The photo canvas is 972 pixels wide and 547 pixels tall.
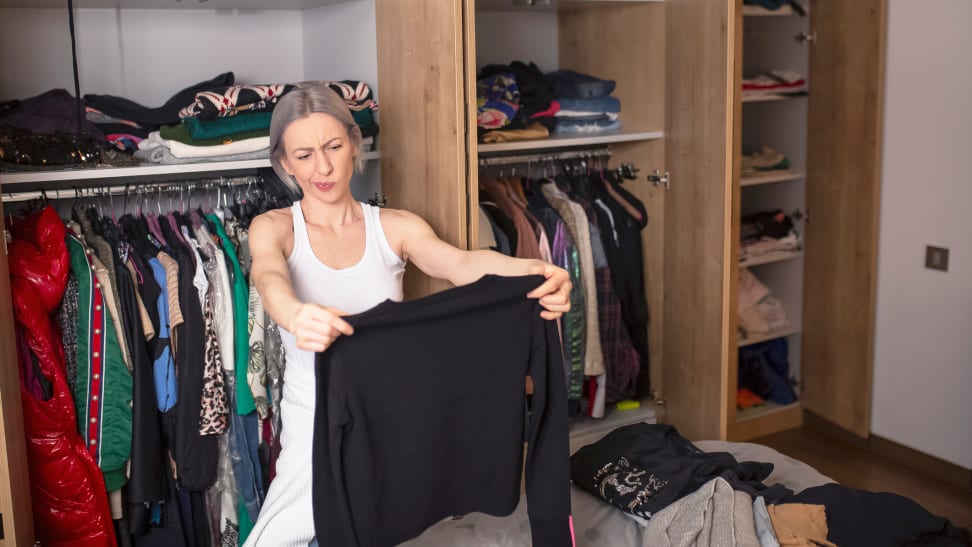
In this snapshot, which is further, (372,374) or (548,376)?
(548,376)

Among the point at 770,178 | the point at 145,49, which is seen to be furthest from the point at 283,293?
the point at 770,178

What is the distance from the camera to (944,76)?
3609 millimetres

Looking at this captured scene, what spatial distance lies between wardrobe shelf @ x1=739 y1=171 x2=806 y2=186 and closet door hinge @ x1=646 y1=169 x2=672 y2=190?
515 millimetres

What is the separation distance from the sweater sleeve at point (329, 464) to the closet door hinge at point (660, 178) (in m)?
1.95

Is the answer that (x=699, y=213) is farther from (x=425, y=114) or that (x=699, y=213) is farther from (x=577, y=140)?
(x=425, y=114)

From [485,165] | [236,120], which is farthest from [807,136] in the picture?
[236,120]

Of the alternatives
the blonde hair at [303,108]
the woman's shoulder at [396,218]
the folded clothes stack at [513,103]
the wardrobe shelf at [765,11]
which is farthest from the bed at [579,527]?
the wardrobe shelf at [765,11]

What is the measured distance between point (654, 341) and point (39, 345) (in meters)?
2.15

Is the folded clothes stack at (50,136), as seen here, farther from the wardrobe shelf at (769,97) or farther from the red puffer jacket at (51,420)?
the wardrobe shelf at (769,97)

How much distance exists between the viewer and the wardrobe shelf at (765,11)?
12.6 ft

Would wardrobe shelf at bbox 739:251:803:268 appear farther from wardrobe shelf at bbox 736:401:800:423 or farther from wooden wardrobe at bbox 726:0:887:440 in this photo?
wardrobe shelf at bbox 736:401:800:423

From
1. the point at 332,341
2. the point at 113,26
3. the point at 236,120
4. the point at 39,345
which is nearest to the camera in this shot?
the point at 332,341

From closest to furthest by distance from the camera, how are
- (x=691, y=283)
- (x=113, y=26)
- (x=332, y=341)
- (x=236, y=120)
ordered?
(x=332, y=341), (x=236, y=120), (x=113, y=26), (x=691, y=283)

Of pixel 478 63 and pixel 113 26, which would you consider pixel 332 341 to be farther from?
pixel 478 63
